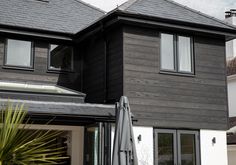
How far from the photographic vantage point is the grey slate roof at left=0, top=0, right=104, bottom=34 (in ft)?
53.0

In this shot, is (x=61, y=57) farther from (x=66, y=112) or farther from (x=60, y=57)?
(x=66, y=112)

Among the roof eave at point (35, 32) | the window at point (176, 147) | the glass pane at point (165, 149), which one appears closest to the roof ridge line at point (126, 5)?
the roof eave at point (35, 32)

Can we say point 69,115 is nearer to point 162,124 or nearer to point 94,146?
point 94,146

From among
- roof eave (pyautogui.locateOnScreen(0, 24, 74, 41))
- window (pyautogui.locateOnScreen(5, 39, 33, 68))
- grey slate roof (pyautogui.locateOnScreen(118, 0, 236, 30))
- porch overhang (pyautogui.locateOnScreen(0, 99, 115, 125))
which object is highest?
grey slate roof (pyautogui.locateOnScreen(118, 0, 236, 30))

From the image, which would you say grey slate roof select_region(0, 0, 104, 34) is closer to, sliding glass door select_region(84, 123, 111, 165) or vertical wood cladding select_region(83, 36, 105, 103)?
vertical wood cladding select_region(83, 36, 105, 103)

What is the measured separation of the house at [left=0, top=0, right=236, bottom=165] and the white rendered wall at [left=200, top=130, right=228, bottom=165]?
0.03 metres

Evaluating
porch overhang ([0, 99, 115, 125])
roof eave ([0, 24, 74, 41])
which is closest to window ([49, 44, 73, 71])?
roof eave ([0, 24, 74, 41])

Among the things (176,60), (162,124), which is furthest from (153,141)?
(176,60)

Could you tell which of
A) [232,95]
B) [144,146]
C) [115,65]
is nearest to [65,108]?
[115,65]

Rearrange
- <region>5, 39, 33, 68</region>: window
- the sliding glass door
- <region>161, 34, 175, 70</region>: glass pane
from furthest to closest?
<region>5, 39, 33, 68</region>: window → <region>161, 34, 175, 70</region>: glass pane → the sliding glass door

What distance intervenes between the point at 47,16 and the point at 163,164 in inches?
302

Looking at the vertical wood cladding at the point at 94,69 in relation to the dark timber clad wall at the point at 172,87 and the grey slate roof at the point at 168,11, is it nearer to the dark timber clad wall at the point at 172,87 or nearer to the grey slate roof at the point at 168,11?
the dark timber clad wall at the point at 172,87

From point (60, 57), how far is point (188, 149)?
5964mm

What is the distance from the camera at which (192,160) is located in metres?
14.4
